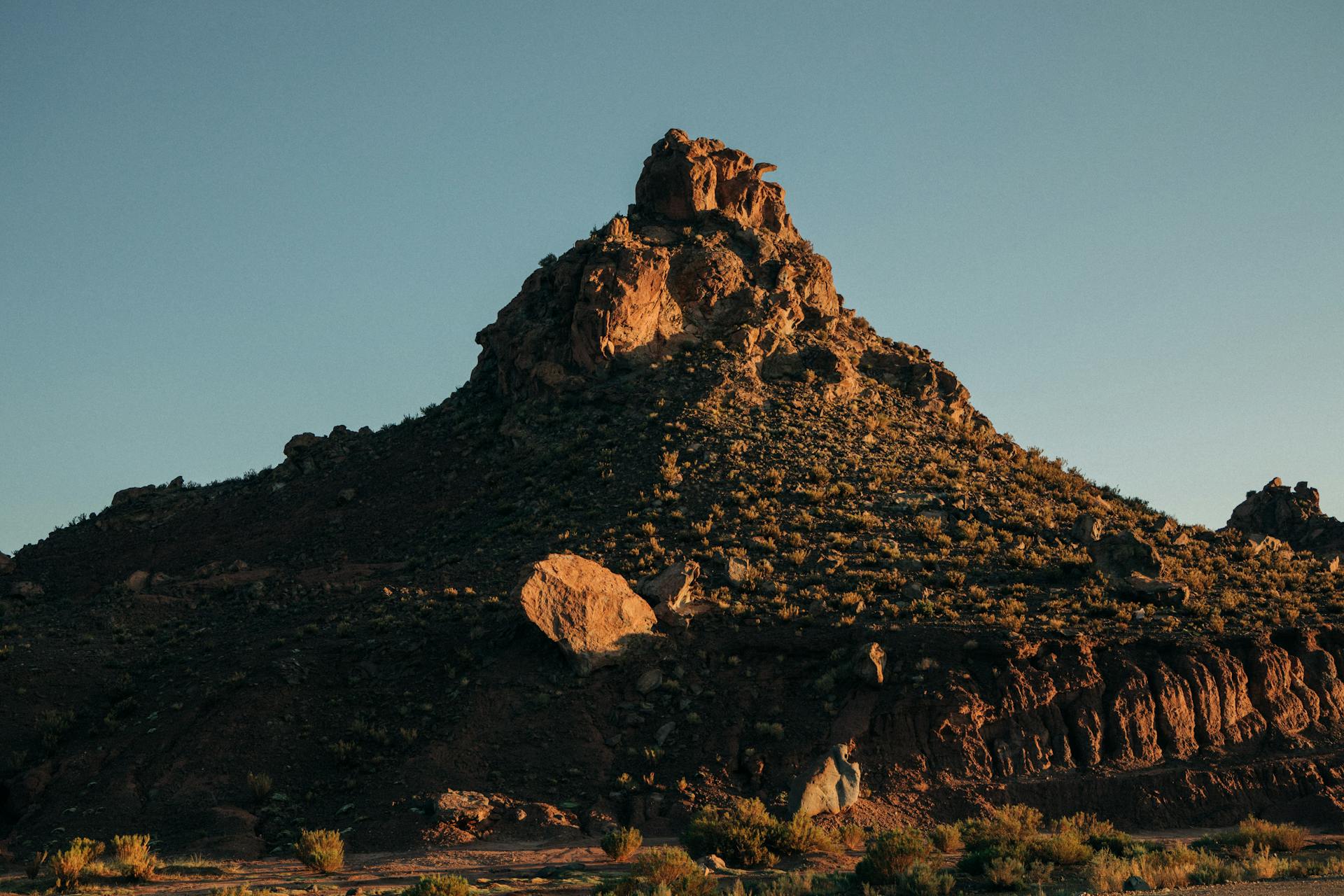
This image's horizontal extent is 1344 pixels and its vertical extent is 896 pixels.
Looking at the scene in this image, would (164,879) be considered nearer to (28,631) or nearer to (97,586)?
(28,631)

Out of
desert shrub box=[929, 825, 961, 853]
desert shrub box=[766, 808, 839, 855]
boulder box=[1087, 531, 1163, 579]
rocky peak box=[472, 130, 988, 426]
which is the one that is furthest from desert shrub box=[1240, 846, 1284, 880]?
rocky peak box=[472, 130, 988, 426]

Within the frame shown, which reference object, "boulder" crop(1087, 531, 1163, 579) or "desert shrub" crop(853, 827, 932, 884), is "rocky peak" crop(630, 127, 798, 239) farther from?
"desert shrub" crop(853, 827, 932, 884)

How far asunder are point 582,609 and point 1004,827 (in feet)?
39.2

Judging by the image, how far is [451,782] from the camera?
26.4 metres

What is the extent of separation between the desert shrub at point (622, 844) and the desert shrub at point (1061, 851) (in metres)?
7.68

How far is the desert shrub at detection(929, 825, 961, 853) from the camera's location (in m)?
23.1

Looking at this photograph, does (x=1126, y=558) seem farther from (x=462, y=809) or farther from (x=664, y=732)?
(x=462, y=809)

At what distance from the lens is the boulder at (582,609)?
29.7 m

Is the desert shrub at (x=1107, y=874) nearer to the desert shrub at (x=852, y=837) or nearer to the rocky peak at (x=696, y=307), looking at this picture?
the desert shrub at (x=852, y=837)

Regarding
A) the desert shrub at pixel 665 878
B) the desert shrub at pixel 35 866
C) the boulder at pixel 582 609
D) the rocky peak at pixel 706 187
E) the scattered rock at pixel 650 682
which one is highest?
the rocky peak at pixel 706 187

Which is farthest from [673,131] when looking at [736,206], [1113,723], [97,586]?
[1113,723]

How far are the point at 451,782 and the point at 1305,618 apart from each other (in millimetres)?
24525

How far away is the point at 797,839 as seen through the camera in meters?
22.7

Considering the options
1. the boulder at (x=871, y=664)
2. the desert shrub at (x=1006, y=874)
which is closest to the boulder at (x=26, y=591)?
the boulder at (x=871, y=664)
